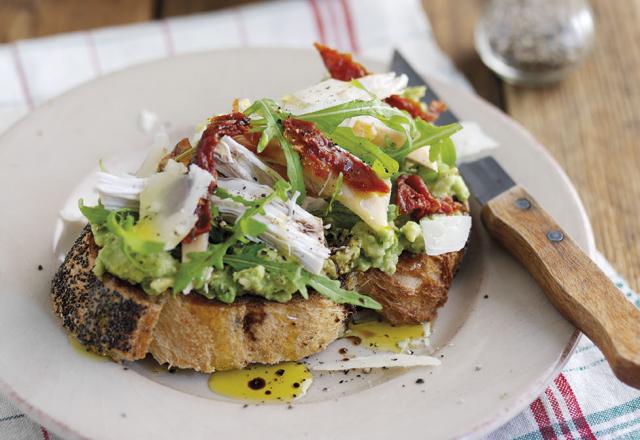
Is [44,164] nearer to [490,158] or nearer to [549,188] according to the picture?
[490,158]

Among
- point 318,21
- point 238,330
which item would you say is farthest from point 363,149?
point 318,21

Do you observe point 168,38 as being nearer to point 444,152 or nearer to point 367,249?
point 444,152

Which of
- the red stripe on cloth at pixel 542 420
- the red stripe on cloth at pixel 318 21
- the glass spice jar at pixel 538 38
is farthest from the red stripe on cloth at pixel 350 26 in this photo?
the red stripe on cloth at pixel 542 420

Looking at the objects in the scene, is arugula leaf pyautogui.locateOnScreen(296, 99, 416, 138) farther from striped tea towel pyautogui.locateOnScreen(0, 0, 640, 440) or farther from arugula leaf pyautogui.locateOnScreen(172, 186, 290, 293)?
striped tea towel pyautogui.locateOnScreen(0, 0, 640, 440)

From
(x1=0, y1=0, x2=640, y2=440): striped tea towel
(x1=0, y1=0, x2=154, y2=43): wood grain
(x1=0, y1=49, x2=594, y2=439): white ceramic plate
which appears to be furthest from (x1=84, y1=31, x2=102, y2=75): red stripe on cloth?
(x1=0, y1=49, x2=594, y2=439): white ceramic plate

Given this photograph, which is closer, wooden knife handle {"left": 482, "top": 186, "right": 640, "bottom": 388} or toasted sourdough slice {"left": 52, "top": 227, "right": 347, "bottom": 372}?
wooden knife handle {"left": 482, "top": 186, "right": 640, "bottom": 388}

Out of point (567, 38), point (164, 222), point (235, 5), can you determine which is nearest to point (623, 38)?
point (567, 38)
